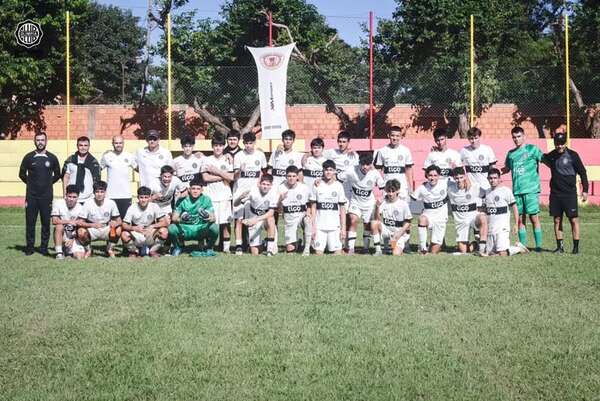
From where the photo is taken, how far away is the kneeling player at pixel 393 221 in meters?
11.0

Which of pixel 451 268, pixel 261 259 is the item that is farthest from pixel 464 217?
pixel 261 259

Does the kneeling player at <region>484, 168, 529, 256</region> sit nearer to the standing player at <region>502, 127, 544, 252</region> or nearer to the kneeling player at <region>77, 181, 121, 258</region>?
the standing player at <region>502, 127, 544, 252</region>

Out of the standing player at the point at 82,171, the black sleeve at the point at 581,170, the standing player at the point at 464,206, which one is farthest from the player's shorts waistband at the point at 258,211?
the black sleeve at the point at 581,170

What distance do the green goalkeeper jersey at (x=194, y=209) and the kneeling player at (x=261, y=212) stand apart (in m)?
0.63

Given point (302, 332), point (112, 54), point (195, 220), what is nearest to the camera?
point (302, 332)

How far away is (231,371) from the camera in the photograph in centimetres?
480

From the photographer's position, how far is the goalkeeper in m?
10.7

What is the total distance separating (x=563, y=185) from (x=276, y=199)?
4.37 m

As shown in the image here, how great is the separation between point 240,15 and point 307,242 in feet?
56.9

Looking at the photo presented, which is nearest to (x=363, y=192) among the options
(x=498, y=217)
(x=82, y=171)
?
(x=498, y=217)

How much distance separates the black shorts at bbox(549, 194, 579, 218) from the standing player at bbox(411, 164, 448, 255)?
165 cm

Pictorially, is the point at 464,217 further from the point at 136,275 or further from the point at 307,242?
the point at 136,275

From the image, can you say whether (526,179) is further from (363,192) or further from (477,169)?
(363,192)

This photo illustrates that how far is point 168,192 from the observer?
11188 millimetres
